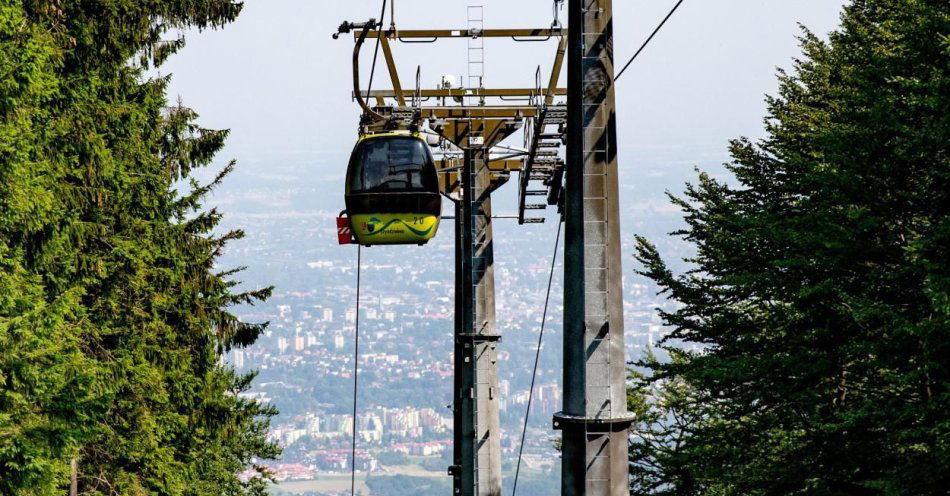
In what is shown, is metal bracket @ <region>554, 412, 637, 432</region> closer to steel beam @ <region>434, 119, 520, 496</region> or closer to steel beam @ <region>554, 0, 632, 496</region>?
steel beam @ <region>554, 0, 632, 496</region>

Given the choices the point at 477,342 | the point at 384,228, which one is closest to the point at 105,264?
the point at 384,228

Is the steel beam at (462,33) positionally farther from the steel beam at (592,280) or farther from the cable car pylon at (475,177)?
the steel beam at (592,280)

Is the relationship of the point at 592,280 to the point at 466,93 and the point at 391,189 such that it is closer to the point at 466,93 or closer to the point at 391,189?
the point at 391,189

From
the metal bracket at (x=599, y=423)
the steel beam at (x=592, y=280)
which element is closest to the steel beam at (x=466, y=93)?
the steel beam at (x=592, y=280)

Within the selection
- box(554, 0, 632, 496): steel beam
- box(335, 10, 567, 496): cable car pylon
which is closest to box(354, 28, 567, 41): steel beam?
box(335, 10, 567, 496): cable car pylon

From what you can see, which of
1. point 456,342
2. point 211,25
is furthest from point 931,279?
point 211,25

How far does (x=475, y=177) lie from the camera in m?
24.8

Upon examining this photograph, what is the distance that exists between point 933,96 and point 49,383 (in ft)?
40.5

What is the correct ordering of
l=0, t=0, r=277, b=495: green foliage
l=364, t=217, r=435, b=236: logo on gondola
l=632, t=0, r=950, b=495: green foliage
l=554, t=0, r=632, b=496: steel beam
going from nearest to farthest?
l=554, t=0, r=632, b=496: steel beam, l=632, t=0, r=950, b=495: green foliage, l=0, t=0, r=277, b=495: green foliage, l=364, t=217, r=435, b=236: logo on gondola

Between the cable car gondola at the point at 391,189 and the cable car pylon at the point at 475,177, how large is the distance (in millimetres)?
30

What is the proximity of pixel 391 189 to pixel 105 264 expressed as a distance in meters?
5.66

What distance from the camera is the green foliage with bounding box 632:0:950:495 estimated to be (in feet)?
52.5

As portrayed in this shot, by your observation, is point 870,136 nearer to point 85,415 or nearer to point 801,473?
point 801,473

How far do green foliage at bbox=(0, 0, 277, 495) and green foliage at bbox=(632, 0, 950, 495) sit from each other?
9.97 meters
